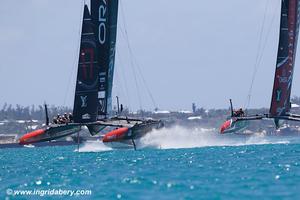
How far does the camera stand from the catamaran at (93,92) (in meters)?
50.7

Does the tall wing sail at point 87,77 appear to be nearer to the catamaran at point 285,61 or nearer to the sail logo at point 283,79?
the catamaran at point 285,61

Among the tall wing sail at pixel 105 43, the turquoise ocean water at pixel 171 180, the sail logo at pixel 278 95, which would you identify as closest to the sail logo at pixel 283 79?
the sail logo at pixel 278 95

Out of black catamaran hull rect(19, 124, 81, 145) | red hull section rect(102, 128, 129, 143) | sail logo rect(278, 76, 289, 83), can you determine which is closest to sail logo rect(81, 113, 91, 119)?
black catamaran hull rect(19, 124, 81, 145)

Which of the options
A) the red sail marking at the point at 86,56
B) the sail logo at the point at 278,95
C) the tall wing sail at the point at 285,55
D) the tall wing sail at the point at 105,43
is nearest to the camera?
the red sail marking at the point at 86,56

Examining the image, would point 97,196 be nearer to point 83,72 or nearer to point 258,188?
point 258,188

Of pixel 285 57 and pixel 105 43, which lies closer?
pixel 285 57

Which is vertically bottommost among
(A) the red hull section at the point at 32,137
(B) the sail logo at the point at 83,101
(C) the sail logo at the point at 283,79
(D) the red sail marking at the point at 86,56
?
(A) the red hull section at the point at 32,137

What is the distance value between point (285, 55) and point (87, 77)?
11.8 meters

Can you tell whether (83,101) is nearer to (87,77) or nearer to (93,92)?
(93,92)

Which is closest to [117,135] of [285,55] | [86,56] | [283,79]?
[86,56]

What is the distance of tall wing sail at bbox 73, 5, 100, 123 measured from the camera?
50.6 m

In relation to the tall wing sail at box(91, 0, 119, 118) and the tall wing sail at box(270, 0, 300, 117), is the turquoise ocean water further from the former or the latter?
the tall wing sail at box(91, 0, 119, 118)

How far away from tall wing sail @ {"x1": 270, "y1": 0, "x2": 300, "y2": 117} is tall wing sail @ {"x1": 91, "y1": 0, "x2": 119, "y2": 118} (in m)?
10.5

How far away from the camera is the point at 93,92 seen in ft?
168
